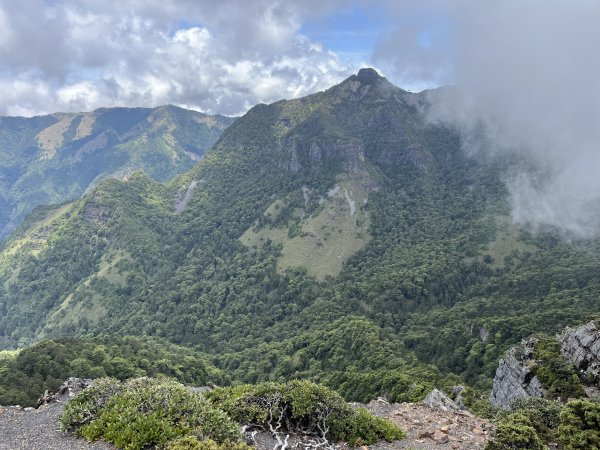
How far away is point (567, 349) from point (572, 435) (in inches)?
1807

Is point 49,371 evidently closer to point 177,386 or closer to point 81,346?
point 81,346

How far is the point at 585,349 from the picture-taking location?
6019cm

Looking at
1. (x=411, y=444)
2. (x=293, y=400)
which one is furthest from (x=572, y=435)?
(x=293, y=400)

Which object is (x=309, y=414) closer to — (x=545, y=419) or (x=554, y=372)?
(x=545, y=419)

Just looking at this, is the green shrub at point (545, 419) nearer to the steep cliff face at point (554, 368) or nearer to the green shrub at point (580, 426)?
the green shrub at point (580, 426)

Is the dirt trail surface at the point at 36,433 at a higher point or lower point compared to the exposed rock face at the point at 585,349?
lower

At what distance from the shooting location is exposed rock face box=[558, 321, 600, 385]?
55.8m

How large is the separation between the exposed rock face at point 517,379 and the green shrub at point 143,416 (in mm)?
51800

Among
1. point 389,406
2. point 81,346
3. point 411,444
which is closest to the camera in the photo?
point 411,444

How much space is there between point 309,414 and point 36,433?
18082 mm

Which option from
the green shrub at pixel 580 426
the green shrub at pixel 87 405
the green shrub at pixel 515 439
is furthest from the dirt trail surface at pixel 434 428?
the green shrub at pixel 87 405

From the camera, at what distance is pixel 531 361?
6806 cm

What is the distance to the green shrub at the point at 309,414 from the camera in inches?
1117

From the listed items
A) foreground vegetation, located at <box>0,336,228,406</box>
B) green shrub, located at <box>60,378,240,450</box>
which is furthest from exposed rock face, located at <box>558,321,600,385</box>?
foreground vegetation, located at <box>0,336,228,406</box>
